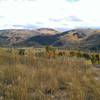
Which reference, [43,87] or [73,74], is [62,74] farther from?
[43,87]

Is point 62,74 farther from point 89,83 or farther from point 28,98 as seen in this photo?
point 28,98

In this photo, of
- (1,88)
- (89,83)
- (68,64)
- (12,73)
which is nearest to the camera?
(1,88)

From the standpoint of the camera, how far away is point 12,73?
444 inches

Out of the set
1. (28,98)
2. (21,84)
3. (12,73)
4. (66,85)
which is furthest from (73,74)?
(28,98)

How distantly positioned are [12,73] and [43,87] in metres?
1.84

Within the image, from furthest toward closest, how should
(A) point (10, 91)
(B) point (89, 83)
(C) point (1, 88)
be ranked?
(B) point (89, 83) < (C) point (1, 88) < (A) point (10, 91)

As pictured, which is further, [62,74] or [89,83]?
[62,74]

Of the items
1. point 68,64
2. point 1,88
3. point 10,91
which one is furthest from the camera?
point 68,64

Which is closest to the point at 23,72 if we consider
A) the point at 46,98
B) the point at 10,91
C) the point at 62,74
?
the point at 62,74

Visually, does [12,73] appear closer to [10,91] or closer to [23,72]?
[23,72]

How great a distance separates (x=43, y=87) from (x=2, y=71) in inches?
91.2

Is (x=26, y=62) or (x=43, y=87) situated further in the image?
(x=26, y=62)

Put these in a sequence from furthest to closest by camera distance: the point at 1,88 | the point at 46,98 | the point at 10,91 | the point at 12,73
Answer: the point at 12,73 → the point at 1,88 → the point at 10,91 → the point at 46,98

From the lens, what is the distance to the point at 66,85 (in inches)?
415
